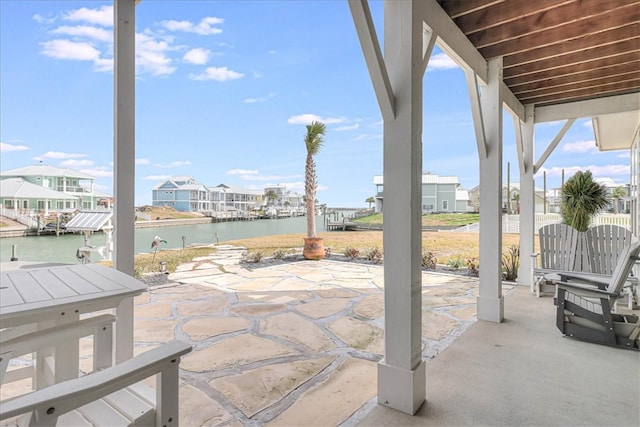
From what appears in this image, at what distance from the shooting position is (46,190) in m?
2.15

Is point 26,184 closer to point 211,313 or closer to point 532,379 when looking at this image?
point 211,313

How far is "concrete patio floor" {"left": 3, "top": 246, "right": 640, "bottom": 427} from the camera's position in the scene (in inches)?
78.9

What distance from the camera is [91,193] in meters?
2.58

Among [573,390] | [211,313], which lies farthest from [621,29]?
[211,313]

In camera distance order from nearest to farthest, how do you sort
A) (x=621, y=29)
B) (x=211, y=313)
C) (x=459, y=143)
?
1. (x=621, y=29)
2. (x=211, y=313)
3. (x=459, y=143)

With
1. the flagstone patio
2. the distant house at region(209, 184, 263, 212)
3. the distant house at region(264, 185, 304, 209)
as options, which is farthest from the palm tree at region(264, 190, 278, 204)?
the flagstone patio

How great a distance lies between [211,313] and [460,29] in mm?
4021

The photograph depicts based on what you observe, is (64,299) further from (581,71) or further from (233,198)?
(233,198)

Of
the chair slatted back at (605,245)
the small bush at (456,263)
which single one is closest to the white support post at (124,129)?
the chair slatted back at (605,245)

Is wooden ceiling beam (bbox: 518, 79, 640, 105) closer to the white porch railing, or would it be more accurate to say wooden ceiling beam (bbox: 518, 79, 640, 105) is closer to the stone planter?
the stone planter

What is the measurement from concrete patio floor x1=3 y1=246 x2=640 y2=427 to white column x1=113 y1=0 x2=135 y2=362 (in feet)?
2.33

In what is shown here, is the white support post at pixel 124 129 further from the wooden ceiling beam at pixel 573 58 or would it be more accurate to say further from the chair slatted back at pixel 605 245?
the chair slatted back at pixel 605 245

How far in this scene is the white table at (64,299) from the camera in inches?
48.9

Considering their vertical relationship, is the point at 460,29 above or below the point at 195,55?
below
